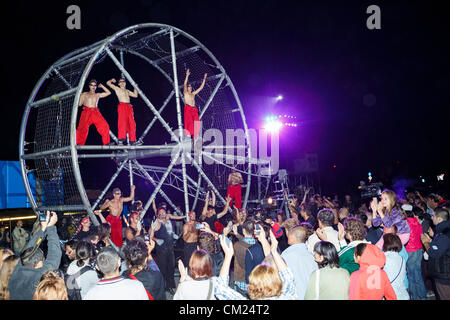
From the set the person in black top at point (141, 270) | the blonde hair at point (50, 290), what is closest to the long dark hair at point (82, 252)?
the person in black top at point (141, 270)

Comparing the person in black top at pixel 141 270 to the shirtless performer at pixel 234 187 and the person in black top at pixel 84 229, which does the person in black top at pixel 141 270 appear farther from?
the shirtless performer at pixel 234 187

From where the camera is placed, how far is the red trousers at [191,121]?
1127cm

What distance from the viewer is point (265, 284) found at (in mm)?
3406

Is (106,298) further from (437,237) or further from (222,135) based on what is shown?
(222,135)

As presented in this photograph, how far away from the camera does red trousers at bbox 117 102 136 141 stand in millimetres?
9695

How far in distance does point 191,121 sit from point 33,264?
738 cm

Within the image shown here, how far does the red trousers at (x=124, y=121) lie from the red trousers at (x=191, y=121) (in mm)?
1872

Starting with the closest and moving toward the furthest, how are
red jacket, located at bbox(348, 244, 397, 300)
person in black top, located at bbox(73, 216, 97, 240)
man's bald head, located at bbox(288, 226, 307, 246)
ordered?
red jacket, located at bbox(348, 244, 397, 300)
man's bald head, located at bbox(288, 226, 307, 246)
person in black top, located at bbox(73, 216, 97, 240)

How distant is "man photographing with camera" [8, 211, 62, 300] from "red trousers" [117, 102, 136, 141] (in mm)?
4741

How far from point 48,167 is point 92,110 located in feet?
6.62

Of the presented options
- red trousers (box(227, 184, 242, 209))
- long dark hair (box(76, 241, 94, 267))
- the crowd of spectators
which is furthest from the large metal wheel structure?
long dark hair (box(76, 241, 94, 267))

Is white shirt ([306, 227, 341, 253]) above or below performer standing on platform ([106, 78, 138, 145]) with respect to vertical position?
below

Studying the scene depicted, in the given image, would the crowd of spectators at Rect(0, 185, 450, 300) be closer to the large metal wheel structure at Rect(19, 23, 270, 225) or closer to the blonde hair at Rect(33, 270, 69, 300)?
the blonde hair at Rect(33, 270, 69, 300)

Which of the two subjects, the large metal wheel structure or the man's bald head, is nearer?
the man's bald head
